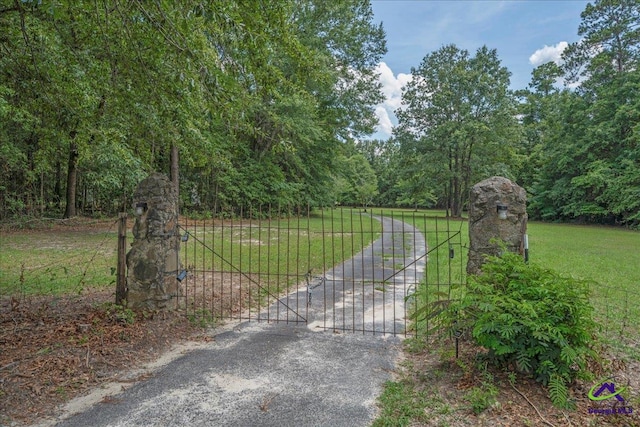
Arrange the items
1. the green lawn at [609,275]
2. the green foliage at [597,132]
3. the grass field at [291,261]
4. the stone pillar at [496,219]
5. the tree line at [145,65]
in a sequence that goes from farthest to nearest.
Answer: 1. the green foliage at [597,132]
2. the grass field at [291,261]
3. the green lawn at [609,275]
4. the stone pillar at [496,219]
5. the tree line at [145,65]

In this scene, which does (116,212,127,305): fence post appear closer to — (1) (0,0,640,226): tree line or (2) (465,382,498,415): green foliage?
(1) (0,0,640,226): tree line

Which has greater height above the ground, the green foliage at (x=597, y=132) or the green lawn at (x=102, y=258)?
the green foliage at (x=597, y=132)

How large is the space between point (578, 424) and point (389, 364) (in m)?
1.52

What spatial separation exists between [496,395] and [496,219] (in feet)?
5.46

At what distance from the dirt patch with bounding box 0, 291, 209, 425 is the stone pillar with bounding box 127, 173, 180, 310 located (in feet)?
0.64

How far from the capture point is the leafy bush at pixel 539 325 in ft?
9.02

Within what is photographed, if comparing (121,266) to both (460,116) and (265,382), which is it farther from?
(460,116)

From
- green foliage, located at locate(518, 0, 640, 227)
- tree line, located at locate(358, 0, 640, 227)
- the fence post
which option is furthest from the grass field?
tree line, located at locate(358, 0, 640, 227)

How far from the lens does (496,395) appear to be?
2838 millimetres

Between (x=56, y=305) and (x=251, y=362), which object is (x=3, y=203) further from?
(x=251, y=362)

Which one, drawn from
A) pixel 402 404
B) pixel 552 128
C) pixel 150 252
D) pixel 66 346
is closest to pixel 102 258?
pixel 150 252

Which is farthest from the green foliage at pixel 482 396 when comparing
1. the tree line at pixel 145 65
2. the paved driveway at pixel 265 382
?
the tree line at pixel 145 65

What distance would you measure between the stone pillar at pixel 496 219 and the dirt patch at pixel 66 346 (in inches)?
122

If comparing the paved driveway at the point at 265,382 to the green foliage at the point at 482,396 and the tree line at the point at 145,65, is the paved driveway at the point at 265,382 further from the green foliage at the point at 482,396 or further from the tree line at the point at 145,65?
the tree line at the point at 145,65
